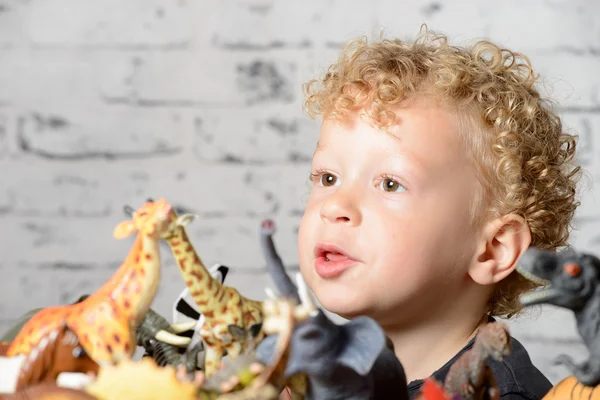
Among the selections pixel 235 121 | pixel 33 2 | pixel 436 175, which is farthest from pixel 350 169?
pixel 33 2

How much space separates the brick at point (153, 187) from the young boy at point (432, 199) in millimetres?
471

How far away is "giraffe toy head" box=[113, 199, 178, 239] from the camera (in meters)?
0.43

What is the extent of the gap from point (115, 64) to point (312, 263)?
74 cm

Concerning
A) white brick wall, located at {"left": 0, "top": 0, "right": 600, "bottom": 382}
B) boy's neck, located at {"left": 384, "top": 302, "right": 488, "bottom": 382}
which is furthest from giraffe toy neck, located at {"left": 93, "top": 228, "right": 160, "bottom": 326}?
white brick wall, located at {"left": 0, "top": 0, "right": 600, "bottom": 382}

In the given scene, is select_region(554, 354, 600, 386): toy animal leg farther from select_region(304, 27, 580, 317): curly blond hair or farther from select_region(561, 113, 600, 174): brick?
select_region(561, 113, 600, 174): brick

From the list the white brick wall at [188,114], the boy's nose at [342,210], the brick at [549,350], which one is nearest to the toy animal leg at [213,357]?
the boy's nose at [342,210]

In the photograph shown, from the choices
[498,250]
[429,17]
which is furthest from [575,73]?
[498,250]

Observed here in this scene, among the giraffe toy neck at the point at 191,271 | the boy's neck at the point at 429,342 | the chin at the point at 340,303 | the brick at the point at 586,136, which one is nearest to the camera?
the giraffe toy neck at the point at 191,271

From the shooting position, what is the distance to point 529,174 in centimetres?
75

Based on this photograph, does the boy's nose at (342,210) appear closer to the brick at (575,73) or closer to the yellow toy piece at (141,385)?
the yellow toy piece at (141,385)

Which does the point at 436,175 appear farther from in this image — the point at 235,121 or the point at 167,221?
the point at 235,121

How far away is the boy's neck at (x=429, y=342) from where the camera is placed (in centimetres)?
72

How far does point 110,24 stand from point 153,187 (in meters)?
0.27

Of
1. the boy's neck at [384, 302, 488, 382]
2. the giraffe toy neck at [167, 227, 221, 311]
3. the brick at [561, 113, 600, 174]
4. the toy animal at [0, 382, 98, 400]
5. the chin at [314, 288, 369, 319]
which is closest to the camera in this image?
Result: the toy animal at [0, 382, 98, 400]
